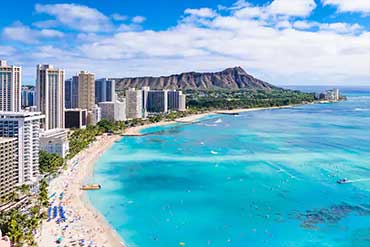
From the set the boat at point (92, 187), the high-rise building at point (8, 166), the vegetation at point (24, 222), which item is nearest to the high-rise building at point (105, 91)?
the boat at point (92, 187)

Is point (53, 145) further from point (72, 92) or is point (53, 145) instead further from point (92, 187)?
point (72, 92)

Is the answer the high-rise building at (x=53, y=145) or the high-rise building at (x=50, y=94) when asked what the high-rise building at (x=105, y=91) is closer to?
the high-rise building at (x=50, y=94)

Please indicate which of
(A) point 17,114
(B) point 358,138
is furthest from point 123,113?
(A) point 17,114

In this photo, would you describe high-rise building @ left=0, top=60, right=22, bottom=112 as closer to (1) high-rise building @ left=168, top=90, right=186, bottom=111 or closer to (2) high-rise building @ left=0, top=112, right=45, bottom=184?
(2) high-rise building @ left=0, top=112, right=45, bottom=184

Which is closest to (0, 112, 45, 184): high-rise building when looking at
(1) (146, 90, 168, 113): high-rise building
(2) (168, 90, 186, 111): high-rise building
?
(1) (146, 90, 168, 113): high-rise building

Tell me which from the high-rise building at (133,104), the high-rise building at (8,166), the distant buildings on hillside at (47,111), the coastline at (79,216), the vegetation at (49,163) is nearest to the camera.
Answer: the coastline at (79,216)

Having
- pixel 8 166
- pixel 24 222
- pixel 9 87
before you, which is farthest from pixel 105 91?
pixel 24 222
